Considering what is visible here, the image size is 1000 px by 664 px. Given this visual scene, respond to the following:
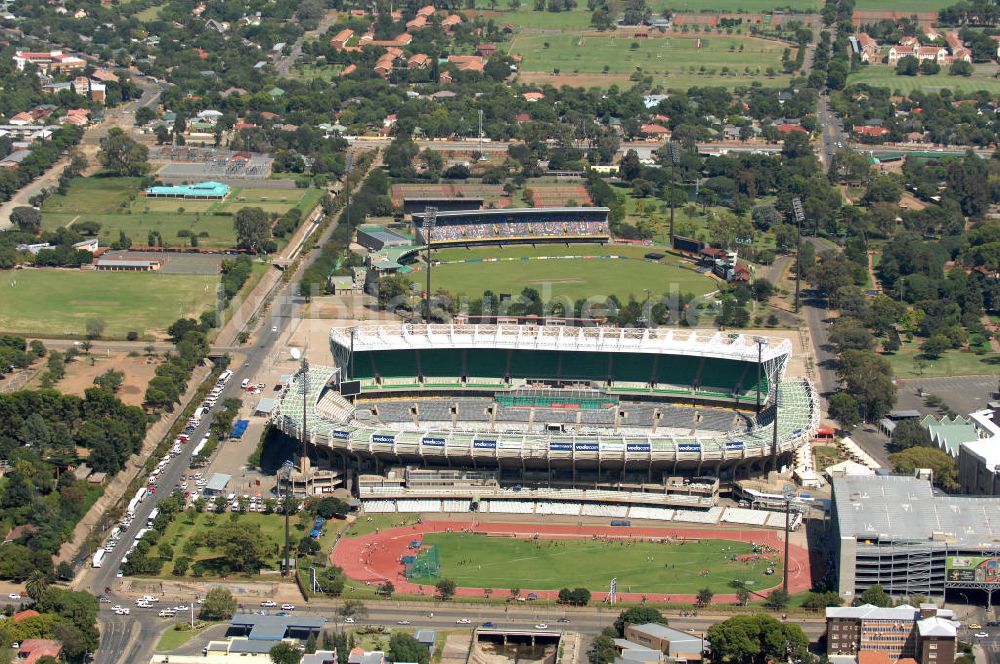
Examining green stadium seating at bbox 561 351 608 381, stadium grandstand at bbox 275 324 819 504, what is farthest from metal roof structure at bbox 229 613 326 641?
green stadium seating at bbox 561 351 608 381

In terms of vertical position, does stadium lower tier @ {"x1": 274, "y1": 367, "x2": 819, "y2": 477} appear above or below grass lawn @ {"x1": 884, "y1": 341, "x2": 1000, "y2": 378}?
above

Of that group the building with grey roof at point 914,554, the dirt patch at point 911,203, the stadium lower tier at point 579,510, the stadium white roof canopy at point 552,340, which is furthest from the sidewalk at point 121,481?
the dirt patch at point 911,203

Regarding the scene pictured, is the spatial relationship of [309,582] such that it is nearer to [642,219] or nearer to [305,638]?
[305,638]

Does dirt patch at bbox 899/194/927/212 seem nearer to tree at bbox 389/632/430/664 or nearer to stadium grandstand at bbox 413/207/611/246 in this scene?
stadium grandstand at bbox 413/207/611/246

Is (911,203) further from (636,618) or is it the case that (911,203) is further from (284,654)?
(284,654)

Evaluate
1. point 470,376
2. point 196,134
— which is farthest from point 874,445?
point 196,134

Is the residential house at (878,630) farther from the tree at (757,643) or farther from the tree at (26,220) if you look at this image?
the tree at (26,220)

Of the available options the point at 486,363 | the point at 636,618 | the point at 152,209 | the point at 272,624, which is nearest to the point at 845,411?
the point at 486,363
